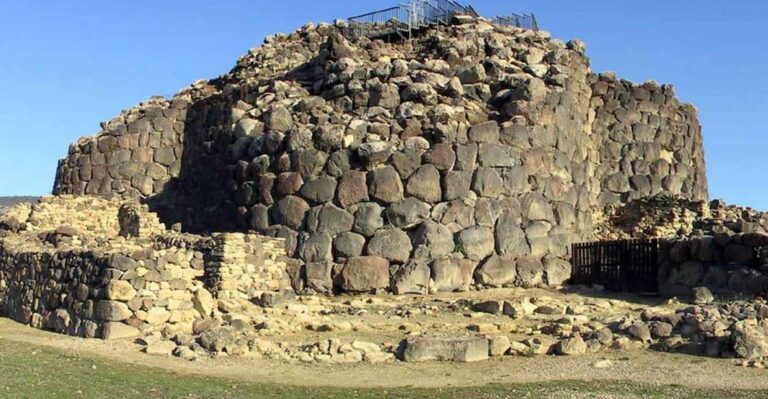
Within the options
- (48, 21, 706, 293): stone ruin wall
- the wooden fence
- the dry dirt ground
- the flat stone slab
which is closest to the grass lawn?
the dry dirt ground

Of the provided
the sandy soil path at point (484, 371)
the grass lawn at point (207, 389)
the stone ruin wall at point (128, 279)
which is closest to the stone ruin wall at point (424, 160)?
the stone ruin wall at point (128, 279)

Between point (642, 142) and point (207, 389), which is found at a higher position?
point (642, 142)

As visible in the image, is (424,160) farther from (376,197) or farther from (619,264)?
(619,264)

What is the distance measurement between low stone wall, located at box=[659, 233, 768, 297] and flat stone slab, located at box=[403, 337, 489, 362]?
633cm

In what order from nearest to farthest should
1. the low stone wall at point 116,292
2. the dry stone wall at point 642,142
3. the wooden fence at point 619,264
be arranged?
the low stone wall at point 116,292
the wooden fence at point 619,264
the dry stone wall at point 642,142

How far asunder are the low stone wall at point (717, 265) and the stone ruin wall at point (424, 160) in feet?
9.53

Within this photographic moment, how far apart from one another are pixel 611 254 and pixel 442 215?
4103 mm

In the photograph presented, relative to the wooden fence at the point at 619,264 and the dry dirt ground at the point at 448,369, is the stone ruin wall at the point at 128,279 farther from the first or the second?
the wooden fence at the point at 619,264

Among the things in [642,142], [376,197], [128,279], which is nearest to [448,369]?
[128,279]

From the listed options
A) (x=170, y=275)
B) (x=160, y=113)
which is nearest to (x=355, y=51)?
(x=160, y=113)

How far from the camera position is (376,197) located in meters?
20.9

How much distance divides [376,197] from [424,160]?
4.75ft

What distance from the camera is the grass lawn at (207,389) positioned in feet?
36.4

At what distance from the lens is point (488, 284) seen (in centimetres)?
2047
